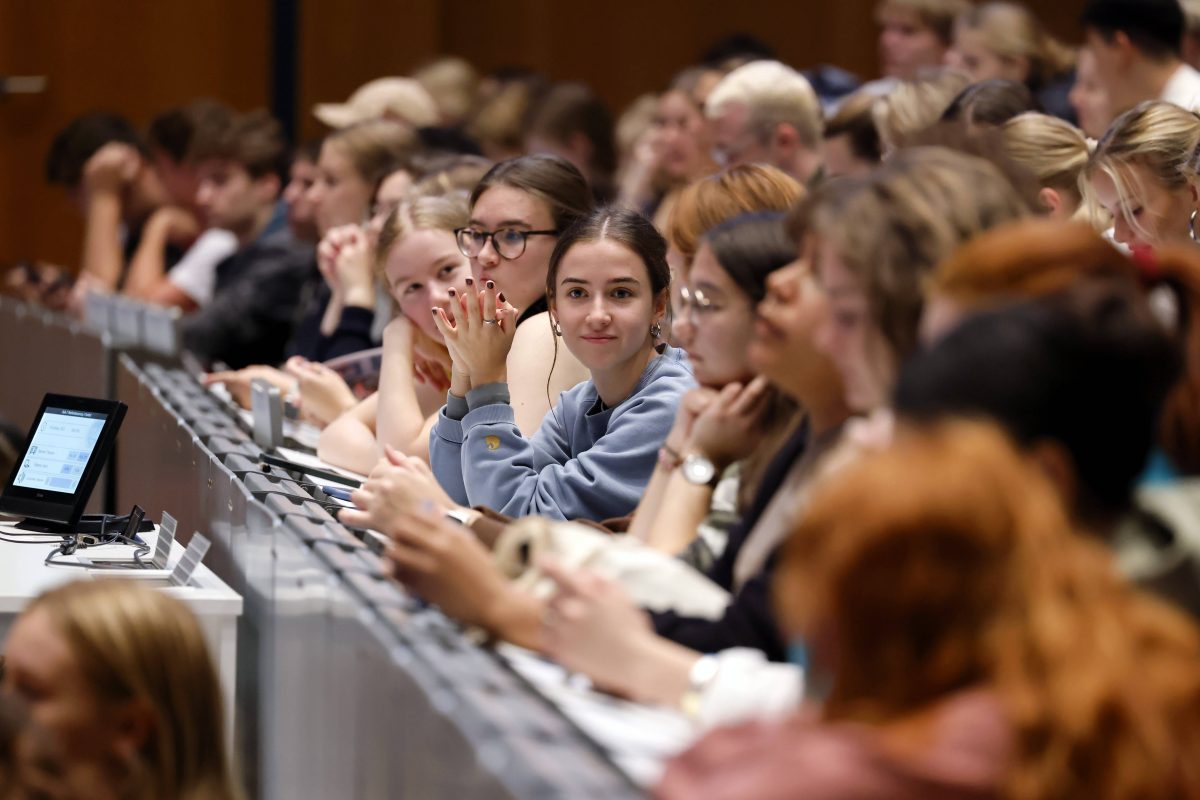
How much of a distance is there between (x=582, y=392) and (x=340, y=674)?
95 cm

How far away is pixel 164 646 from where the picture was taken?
1781 mm

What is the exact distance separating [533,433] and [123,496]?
1.65 metres

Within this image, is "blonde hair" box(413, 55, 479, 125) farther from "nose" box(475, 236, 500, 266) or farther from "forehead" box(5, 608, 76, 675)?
"forehead" box(5, 608, 76, 675)

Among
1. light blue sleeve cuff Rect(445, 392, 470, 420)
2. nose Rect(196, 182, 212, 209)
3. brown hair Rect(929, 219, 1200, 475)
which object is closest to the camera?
brown hair Rect(929, 219, 1200, 475)

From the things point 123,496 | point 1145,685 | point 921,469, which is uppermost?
point 921,469

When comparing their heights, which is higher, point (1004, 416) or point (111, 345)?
point (1004, 416)

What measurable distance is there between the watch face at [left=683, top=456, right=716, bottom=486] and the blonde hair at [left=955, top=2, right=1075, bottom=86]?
3.96 meters

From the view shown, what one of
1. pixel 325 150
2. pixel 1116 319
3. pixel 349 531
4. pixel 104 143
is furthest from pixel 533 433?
pixel 104 143

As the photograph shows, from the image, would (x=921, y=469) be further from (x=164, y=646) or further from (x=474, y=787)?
(x=164, y=646)

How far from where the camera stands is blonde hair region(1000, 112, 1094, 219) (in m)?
3.22

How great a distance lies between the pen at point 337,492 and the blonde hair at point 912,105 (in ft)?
4.94

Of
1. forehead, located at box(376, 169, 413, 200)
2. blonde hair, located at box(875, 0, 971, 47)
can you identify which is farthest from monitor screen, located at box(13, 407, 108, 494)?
blonde hair, located at box(875, 0, 971, 47)

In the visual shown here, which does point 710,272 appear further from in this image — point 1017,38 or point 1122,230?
point 1017,38

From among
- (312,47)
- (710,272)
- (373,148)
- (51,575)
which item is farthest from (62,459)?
(312,47)
